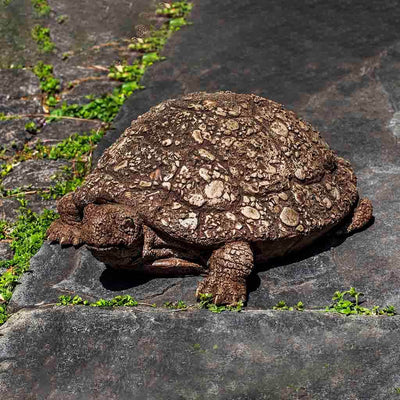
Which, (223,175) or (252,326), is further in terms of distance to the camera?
(223,175)

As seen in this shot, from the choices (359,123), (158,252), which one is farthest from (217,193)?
(359,123)

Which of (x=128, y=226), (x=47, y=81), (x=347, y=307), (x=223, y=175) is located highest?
(x=223, y=175)

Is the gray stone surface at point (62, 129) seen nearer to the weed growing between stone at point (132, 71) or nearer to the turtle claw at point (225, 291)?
the weed growing between stone at point (132, 71)

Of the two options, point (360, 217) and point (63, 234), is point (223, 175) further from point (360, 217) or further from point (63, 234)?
point (63, 234)

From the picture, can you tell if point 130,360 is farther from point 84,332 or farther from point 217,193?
point 217,193

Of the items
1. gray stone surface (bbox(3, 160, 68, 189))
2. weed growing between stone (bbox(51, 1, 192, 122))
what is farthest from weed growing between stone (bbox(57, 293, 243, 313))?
weed growing between stone (bbox(51, 1, 192, 122))

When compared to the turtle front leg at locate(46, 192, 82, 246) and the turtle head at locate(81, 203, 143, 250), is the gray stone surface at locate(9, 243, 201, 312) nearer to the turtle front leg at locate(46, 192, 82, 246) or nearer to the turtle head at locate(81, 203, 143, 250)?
the turtle front leg at locate(46, 192, 82, 246)

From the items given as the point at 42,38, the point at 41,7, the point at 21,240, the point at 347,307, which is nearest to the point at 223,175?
the point at 347,307

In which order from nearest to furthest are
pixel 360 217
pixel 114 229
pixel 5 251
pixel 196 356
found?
pixel 196 356 < pixel 114 229 < pixel 360 217 < pixel 5 251
